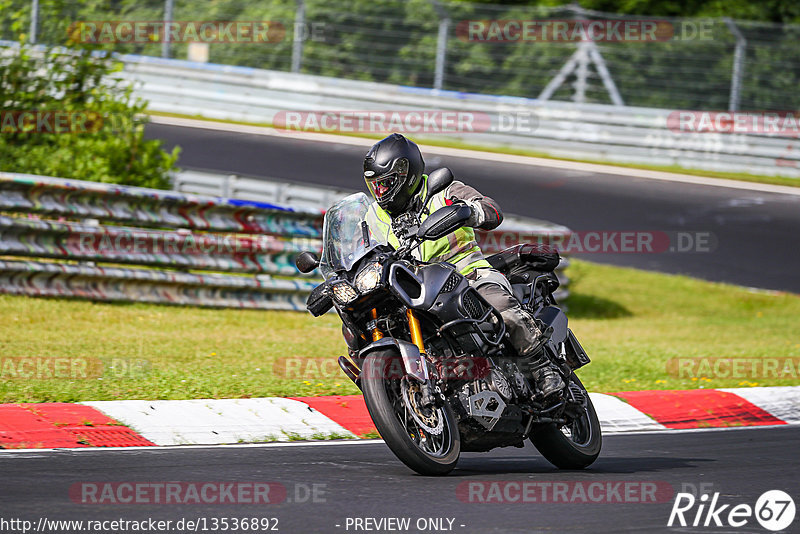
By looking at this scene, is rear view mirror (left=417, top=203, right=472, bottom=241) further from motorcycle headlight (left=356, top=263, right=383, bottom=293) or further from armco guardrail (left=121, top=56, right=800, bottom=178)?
armco guardrail (left=121, top=56, right=800, bottom=178)

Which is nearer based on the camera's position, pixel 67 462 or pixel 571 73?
pixel 67 462

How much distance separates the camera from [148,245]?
11930 mm

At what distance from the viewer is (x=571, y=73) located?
24.5 meters

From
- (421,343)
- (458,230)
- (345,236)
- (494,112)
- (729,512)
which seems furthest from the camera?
(494,112)

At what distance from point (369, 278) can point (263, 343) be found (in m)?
5.08

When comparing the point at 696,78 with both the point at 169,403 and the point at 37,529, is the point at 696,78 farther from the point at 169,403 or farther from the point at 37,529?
the point at 37,529

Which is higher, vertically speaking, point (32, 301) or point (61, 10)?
point (61, 10)

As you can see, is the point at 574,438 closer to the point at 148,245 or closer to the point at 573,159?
the point at 148,245

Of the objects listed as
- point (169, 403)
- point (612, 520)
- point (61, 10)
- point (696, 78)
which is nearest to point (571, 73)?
point (696, 78)

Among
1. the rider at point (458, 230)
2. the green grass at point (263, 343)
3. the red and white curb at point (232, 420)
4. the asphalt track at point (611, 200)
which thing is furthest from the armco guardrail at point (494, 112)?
the rider at point (458, 230)

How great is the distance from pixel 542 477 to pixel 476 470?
0.39 m

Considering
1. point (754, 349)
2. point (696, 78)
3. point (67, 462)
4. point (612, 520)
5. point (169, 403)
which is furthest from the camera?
point (696, 78)

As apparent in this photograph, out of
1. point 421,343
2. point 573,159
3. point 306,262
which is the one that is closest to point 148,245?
point 306,262

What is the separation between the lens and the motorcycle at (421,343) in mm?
5973
